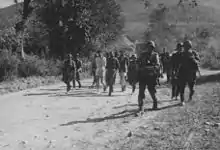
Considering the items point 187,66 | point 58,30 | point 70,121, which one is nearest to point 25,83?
point 58,30

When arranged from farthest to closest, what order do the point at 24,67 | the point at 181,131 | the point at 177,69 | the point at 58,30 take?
the point at 58,30, the point at 24,67, the point at 177,69, the point at 181,131

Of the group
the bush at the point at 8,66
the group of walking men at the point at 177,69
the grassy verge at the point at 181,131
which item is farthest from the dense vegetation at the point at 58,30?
the grassy verge at the point at 181,131

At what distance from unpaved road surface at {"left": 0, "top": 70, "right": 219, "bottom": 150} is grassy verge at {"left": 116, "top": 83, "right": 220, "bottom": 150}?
37 cm

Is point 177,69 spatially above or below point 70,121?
above

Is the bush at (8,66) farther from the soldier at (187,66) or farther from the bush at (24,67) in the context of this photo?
the soldier at (187,66)

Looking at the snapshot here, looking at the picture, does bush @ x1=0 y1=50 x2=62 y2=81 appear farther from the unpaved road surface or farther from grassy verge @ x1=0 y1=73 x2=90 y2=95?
the unpaved road surface

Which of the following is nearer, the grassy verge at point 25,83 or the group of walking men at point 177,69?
the group of walking men at point 177,69

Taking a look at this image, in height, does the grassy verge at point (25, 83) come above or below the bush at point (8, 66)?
below

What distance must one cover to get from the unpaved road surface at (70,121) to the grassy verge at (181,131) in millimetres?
366

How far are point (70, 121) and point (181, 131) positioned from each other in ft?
9.88

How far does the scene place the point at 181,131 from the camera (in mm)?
7086

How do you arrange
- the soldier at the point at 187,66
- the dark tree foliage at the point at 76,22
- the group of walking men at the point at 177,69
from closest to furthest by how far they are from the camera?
the group of walking men at the point at 177,69 < the soldier at the point at 187,66 < the dark tree foliage at the point at 76,22

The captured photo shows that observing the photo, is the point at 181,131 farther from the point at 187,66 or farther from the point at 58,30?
the point at 58,30

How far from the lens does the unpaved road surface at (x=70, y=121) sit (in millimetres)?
6879
